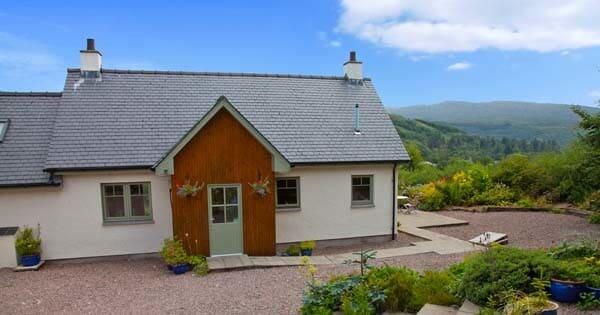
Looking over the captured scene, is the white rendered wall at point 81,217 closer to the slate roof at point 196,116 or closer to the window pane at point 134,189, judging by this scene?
A: the window pane at point 134,189

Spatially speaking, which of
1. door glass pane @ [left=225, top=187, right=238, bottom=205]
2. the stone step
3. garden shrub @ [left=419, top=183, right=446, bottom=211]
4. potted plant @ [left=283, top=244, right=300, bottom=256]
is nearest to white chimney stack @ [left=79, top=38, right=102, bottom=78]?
door glass pane @ [left=225, top=187, right=238, bottom=205]

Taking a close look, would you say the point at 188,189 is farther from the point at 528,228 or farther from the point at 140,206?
the point at 528,228

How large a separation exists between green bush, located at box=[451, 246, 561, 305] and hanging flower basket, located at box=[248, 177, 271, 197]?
249 inches

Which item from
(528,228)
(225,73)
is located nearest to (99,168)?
(225,73)

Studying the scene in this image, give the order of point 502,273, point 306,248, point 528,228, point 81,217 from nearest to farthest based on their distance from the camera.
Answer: point 502,273 < point 81,217 < point 306,248 < point 528,228

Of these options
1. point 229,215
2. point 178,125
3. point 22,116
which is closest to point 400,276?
point 229,215

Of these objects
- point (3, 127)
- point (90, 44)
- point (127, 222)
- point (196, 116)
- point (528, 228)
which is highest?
point (90, 44)

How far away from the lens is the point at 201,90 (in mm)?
14656

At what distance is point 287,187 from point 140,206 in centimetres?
436

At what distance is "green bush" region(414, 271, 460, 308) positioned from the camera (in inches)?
245

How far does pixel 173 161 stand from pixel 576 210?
15953 mm

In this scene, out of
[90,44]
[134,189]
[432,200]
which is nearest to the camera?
[134,189]

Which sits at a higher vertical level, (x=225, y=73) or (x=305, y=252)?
(x=225, y=73)

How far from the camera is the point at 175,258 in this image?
10312 millimetres
